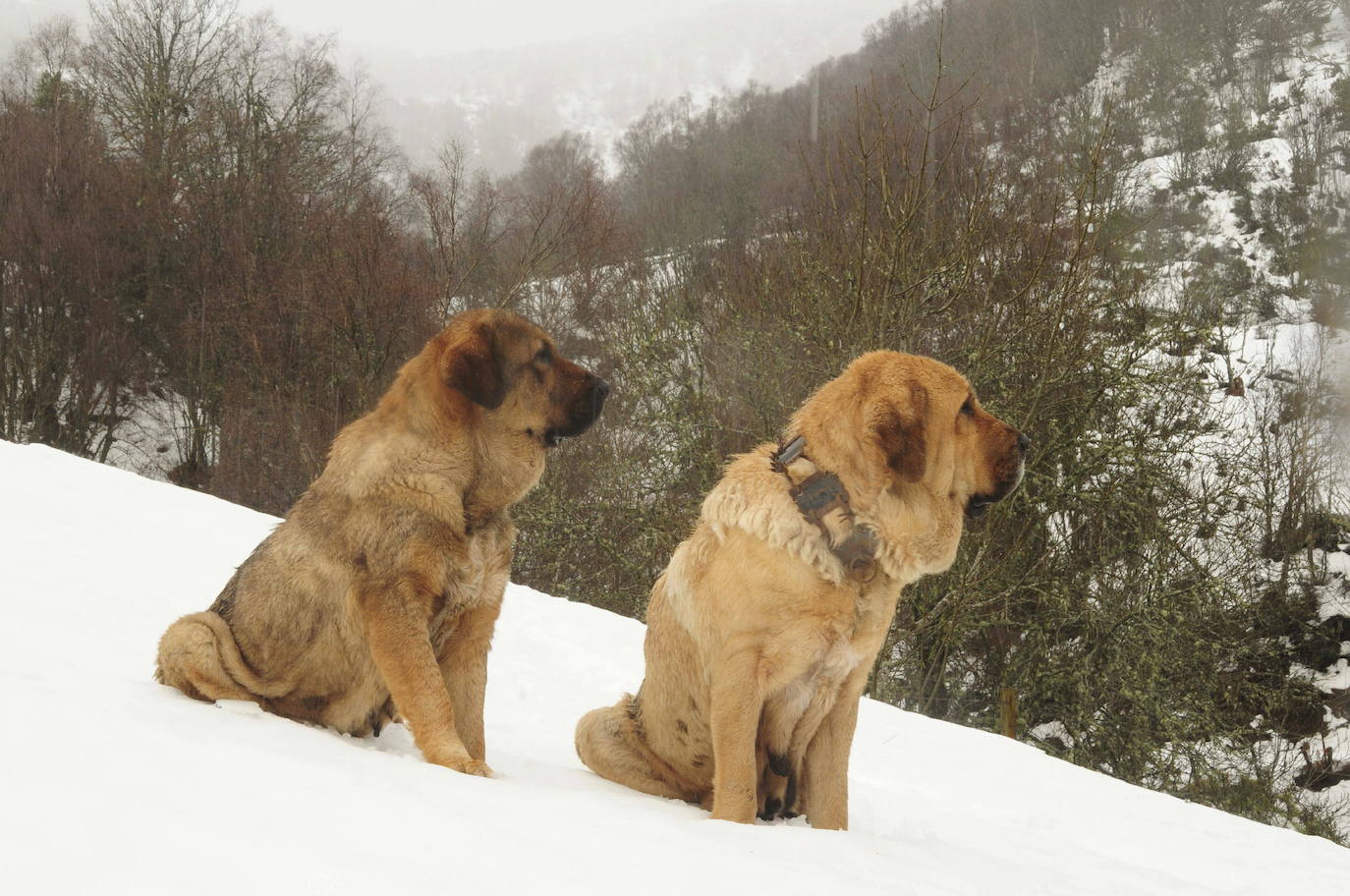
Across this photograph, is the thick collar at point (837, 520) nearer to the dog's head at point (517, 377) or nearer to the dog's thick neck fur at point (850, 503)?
the dog's thick neck fur at point (850, 503)

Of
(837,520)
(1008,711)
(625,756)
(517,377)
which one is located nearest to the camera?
(837,520)

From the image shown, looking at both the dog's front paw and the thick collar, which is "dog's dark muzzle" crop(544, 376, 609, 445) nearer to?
the thick collar

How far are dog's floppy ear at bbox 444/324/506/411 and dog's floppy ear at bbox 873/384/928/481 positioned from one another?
1709 millimetres

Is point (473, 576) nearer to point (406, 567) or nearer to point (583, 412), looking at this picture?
point (406, 567)

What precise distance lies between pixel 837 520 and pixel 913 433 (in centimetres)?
48

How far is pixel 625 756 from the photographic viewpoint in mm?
4750

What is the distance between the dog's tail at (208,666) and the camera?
4.21m

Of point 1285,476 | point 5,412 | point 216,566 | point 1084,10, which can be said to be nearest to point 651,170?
point 1084,10

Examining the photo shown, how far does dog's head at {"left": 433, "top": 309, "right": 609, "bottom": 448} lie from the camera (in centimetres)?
444

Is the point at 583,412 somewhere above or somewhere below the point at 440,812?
above

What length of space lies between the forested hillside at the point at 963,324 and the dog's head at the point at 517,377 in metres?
3.10

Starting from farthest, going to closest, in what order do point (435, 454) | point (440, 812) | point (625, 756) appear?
point (625, 756) < point (435, 454) < point (440, 812)

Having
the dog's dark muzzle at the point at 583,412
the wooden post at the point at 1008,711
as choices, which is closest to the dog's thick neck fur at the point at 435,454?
the dog's dark muzzle at the point at 583,412

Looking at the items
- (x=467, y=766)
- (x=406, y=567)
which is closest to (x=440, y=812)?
(x=467, y=766)
